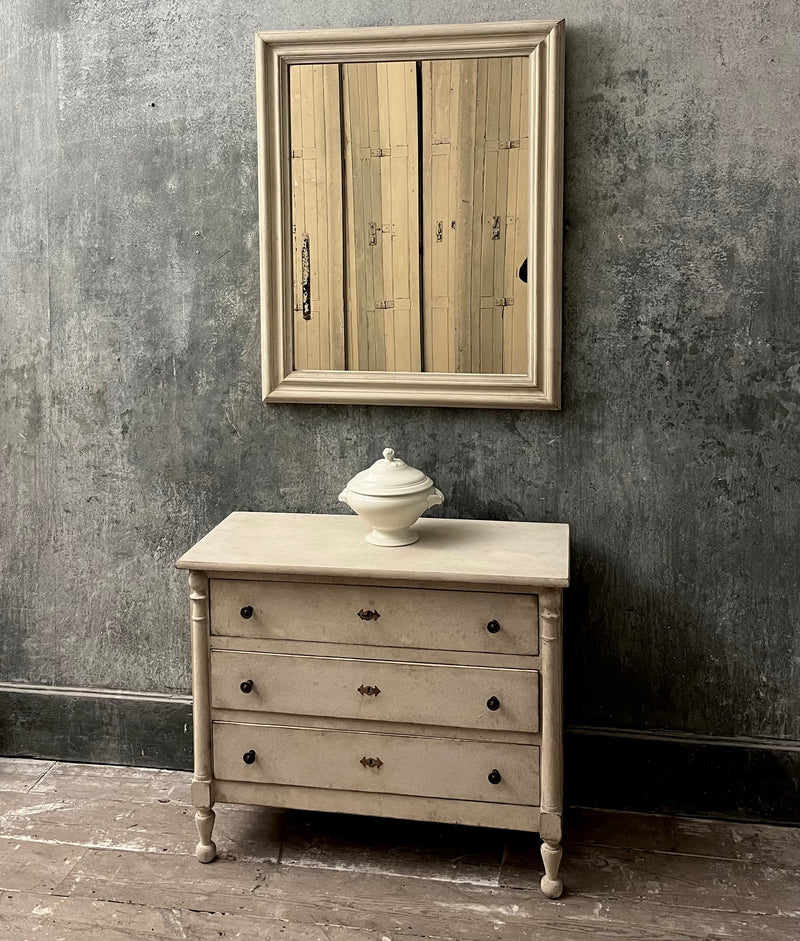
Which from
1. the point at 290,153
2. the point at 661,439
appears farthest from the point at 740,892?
the point at 290,153

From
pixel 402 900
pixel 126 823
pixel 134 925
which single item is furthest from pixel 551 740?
pixel 126 823

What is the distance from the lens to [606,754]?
282 centimetres

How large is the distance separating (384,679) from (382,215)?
1.28 meters

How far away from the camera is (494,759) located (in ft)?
7.84

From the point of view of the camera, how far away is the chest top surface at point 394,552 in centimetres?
231

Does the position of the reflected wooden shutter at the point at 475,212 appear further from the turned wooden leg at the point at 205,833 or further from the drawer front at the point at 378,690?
the turned wooden leg at the point at 205,833

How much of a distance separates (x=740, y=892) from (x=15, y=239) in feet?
9.04

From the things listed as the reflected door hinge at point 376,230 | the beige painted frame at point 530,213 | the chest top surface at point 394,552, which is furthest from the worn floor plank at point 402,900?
the reflected door hinge at point 376,230

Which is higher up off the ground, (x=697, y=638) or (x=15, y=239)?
(x=15, y=239)

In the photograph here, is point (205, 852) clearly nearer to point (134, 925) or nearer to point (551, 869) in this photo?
point (134, 925)

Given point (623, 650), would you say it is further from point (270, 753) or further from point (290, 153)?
point (290, 153)

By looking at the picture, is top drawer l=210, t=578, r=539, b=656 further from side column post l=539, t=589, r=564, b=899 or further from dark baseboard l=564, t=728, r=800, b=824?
dark baseboard l=564, t=728, r=800, b=824

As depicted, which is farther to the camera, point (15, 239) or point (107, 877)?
point (15, 239)

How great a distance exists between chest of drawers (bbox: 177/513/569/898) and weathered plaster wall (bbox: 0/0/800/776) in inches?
15.7
